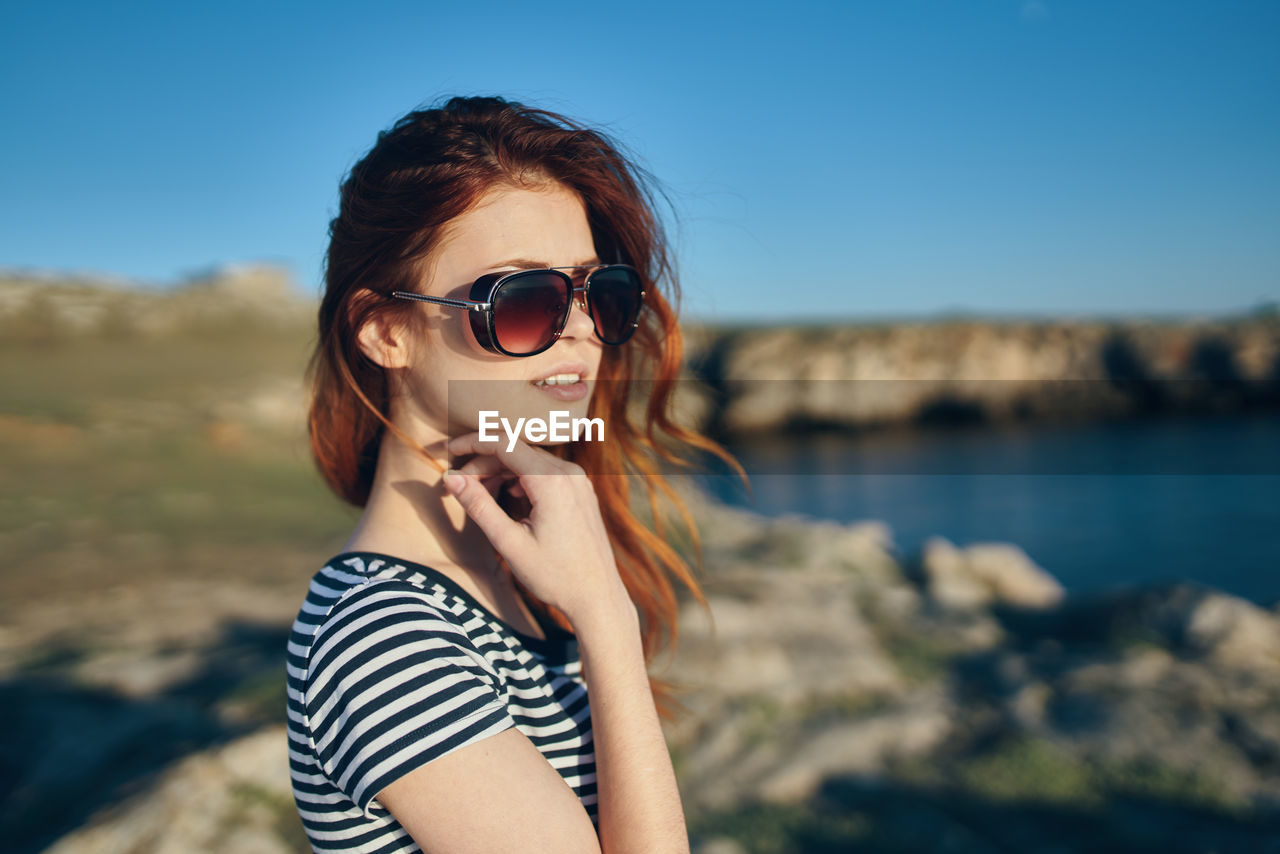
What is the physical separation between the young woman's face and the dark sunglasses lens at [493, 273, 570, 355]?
0.05 meters

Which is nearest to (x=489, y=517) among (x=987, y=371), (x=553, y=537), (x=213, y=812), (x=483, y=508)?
(x=483, y=508)

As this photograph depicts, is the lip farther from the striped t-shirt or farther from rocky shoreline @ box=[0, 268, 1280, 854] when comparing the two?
rocky shoreline @ box=[0, 268, 1280, 854]

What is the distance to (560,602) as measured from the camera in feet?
4.70

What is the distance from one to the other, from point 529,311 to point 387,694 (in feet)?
2.68

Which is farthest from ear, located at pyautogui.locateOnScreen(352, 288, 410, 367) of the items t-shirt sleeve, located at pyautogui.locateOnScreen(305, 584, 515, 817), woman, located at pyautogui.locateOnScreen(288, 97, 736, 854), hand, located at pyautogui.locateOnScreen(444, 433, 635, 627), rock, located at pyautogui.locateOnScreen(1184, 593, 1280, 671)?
rock, located at pyautogui.locateOnScreen(1184, 593, 1280, 671)

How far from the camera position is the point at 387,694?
1253 millimetres

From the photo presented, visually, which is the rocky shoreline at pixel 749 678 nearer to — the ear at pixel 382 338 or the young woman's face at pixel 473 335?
the young woman's face at pixel 473 335

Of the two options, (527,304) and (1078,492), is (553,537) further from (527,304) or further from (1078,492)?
(1078,492)

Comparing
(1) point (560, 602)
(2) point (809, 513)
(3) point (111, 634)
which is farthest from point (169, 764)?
(2) point (809, 513)

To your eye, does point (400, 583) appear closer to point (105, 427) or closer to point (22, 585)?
point (22, 585)

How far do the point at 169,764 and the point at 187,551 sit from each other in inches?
151

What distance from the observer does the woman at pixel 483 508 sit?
126cm

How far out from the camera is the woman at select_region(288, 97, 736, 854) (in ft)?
4.13

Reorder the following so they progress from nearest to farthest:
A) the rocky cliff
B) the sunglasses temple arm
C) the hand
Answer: the hand
the sunglasses temple arm
the rocky cliff
